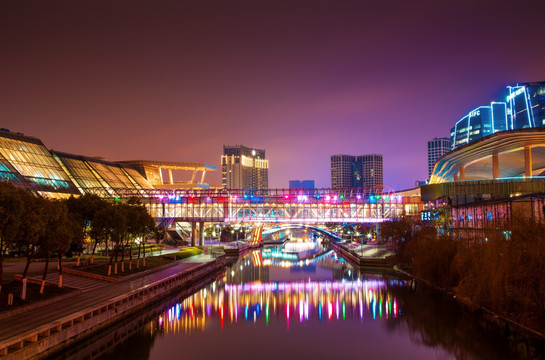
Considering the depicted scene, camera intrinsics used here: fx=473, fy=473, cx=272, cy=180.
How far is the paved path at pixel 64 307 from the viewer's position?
85.4 feet

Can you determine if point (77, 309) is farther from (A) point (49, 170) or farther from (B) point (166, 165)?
(B) point (166, 165)

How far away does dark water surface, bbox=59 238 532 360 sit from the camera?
103ft

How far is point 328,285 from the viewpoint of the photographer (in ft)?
203

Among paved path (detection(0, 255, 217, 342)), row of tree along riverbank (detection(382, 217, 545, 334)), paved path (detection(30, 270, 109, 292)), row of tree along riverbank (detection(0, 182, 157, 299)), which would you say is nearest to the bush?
paved path (detection(0, 255, 217, 342))

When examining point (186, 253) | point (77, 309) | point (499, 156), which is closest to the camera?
point (77, 309)

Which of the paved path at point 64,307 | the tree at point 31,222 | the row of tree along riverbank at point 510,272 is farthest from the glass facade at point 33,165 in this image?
the row of tree along riverbank at point 510,272

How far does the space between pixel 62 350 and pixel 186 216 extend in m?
65.6

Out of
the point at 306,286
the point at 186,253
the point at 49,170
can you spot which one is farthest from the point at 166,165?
the point at 306,286

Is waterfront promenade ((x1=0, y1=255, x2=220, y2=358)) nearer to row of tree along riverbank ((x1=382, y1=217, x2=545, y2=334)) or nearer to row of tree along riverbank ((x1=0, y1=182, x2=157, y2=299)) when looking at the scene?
row of tree along riverbank ((x1=0, y1=182, x2=157, y2=299))

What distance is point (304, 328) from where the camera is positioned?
38656 mm

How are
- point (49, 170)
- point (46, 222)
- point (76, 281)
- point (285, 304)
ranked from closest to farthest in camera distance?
point (46, 222), point (76, 281), point (285, 304), point (49, 170)

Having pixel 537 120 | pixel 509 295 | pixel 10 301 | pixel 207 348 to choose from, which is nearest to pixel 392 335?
pixel 509 295

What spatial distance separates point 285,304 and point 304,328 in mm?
10292

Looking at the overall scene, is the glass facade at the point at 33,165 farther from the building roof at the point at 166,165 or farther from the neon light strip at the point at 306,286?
the building roof at the point at 166,165
